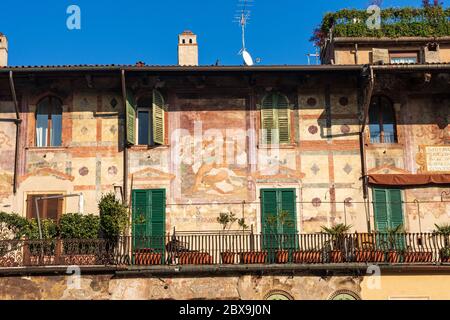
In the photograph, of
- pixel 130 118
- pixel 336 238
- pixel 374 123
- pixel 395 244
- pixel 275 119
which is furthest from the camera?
pixel 374 123

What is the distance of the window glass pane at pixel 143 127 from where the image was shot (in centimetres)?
2025

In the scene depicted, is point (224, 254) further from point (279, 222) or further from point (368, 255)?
point (368, 255)

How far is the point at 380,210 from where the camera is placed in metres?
19.6

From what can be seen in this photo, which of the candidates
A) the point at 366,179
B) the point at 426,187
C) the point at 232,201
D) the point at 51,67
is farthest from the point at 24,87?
the point at 426,187

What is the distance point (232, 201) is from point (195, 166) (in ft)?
5.08

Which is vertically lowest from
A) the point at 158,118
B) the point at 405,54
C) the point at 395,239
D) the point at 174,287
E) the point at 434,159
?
the point at 174,287

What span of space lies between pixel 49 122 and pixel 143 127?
291 cm

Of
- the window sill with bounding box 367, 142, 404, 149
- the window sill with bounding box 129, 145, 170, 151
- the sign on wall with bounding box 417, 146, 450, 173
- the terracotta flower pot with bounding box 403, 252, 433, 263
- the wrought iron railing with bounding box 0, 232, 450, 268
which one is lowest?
the terracotta flower pot with bounding box 403, 252, 433, 263

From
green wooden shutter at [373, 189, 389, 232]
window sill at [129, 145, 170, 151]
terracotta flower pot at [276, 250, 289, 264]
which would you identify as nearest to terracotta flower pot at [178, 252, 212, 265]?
terracotta flower pot at [276, 250, 289, 264]

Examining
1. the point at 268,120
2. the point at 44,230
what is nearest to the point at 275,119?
the point at 268,120

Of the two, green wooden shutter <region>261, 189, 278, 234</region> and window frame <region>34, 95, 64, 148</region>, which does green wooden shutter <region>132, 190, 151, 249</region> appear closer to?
window frame <region>34, 95, 64, 148</region>

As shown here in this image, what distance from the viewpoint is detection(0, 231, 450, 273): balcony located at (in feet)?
58.0
